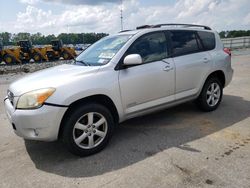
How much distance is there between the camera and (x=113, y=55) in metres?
3.99

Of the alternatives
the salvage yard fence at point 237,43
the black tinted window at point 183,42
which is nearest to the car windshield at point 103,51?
the black tinted window at point 183,42

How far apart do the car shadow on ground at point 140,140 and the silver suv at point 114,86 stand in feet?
0.73

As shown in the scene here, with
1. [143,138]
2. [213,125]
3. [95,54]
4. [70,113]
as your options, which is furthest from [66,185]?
[213,125]

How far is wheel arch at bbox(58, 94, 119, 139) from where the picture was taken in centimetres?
350

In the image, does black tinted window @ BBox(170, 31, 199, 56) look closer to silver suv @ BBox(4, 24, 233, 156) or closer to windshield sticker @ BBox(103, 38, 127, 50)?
silver suv @ BBox(4, 24, 233, 156)

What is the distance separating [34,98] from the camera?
3.33 metres

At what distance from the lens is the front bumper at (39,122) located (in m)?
3.29

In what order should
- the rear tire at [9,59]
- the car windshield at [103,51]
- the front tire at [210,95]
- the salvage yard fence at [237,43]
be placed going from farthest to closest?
the salvage yard fence at [237,43], the rear tire at [9,59], the front tire at [210,95], the car windshield at [103,51]

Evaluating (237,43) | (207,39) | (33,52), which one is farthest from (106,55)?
(237,43)

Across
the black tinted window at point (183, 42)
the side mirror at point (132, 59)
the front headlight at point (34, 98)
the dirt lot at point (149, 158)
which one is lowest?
the dirt lot at point (149, 158)

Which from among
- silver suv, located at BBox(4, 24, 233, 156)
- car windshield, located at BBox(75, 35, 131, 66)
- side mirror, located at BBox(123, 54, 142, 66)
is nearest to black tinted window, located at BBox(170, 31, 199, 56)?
silver suv, located at BBox(4, 24, 233, 156)

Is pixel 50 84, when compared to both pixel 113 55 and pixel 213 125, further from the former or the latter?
pixel 213 125

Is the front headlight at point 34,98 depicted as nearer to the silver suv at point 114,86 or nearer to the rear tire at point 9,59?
the silver suv at point 114,86

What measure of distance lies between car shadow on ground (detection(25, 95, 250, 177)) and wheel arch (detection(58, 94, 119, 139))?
41cm
